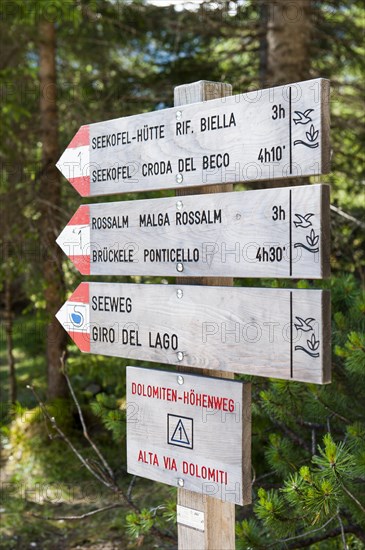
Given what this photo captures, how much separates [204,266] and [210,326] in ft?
0.74

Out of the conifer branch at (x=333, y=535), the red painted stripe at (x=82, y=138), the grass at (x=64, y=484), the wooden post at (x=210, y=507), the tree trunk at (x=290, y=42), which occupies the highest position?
the tree trunk at (x=290, y=42)

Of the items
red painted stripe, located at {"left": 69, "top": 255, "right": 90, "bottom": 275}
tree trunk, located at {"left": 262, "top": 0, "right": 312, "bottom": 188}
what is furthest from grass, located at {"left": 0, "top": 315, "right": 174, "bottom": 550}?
tree trunk, located at {"left": 262, "top": 0, "right": 312, "bottom": 188}

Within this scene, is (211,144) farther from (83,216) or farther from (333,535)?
(333,535)

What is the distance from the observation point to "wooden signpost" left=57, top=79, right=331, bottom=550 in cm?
229

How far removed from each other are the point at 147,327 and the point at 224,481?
0.67m

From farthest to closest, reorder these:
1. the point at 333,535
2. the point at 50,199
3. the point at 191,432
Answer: the point at 50,199, the point at 333,535, the point at 191,432

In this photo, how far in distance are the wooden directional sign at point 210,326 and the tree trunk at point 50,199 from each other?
525 centimetres

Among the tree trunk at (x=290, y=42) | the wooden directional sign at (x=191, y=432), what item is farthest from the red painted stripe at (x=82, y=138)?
the tree trunk at (x=290, y=42)

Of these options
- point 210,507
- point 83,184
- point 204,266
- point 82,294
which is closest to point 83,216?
point 83,184

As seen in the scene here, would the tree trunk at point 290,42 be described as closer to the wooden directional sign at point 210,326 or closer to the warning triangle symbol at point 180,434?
the wooden directional sign at point 210,326

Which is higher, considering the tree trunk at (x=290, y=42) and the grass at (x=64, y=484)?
the tree trunk at (x=290, y=42)

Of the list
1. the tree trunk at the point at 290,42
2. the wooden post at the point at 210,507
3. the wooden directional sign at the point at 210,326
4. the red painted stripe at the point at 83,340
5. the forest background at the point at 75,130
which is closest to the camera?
the wooden directional sign at the point at 210,326

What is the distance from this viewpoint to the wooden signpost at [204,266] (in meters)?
2.29

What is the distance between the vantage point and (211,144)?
2.59 metres
